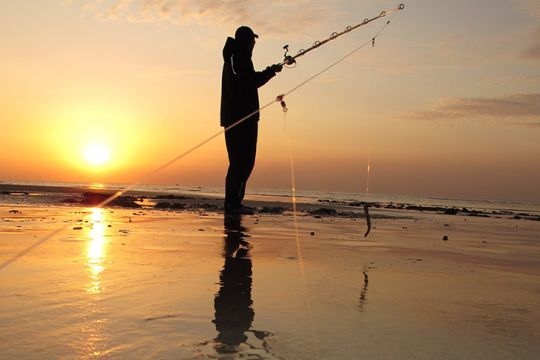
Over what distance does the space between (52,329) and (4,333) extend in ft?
0.88

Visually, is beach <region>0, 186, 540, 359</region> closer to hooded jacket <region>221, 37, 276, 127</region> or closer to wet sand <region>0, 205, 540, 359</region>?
wet sand <region>0, 205, 540, 359</region>

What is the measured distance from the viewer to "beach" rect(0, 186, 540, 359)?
3119 millimetres

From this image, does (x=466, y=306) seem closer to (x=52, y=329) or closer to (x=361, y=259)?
(x=361, y=259)

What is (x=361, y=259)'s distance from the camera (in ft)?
Result: 23.5

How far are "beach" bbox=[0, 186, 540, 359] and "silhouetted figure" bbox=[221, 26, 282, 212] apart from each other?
351 centimetres

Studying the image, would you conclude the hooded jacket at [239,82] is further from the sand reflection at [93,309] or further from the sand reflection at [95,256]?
the sand reflection at [93,309]

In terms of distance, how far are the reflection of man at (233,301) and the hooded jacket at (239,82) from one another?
430 centimetres

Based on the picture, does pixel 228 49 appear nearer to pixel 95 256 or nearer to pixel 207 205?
pixel 95 256

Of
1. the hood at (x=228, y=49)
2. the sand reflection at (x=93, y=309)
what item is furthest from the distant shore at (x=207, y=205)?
the sand reflection at (x=93, y=309)

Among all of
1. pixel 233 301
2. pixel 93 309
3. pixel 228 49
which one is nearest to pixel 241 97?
pixel 228 49

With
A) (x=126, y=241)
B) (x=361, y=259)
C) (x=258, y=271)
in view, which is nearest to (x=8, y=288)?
(x=258, y=271)

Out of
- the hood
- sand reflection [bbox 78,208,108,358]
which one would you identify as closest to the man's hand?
the hood

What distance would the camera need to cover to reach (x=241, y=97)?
1105cm

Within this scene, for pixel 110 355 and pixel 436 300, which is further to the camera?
pixel 436 300
